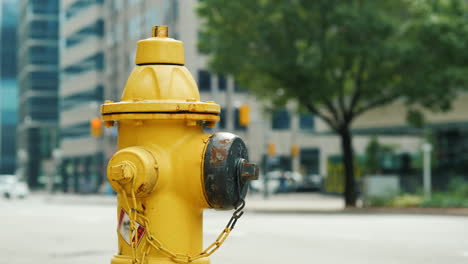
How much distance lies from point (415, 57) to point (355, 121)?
13899 mm

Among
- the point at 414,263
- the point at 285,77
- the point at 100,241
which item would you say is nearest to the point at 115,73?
the point at 285,77

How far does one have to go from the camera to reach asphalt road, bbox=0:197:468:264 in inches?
469

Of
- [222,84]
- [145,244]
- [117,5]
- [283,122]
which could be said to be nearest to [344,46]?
[145,244]

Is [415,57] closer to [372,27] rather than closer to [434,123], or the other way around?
[372,27]

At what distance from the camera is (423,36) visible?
26.6m

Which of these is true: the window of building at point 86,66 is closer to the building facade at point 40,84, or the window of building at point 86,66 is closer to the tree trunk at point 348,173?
the building facade at point 40,84

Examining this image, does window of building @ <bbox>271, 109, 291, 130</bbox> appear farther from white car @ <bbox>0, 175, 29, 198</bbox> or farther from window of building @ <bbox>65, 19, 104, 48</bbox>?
white car @ <bbox>0, 175, 29, 198</bbox>

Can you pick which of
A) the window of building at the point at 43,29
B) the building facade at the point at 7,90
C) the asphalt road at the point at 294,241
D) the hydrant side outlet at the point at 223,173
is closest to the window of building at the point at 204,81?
the window of building at the point at 43,29

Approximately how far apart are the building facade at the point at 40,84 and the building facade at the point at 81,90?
11.2m

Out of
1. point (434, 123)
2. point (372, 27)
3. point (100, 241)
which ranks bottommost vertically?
point (100, 241)

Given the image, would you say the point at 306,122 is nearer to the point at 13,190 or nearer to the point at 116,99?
the point at 116,99

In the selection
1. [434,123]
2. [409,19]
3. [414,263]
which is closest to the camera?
[414,263]

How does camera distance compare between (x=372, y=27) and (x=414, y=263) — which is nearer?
(x=414, y=263)

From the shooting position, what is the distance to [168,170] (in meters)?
4.33
